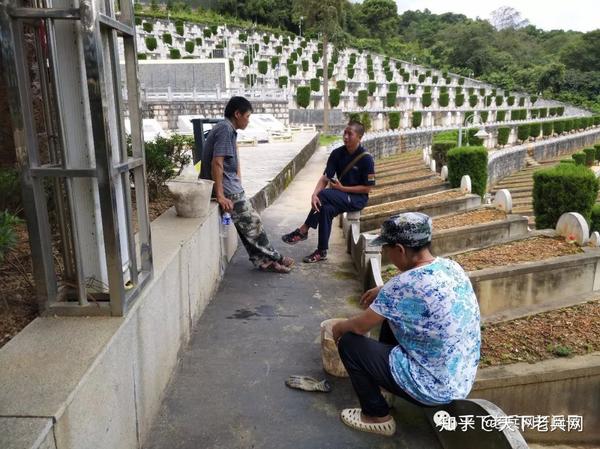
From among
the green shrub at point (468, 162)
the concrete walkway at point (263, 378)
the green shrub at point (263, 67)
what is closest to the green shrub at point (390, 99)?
the green shrub at point (263, 67)

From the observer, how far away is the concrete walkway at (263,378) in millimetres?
2830

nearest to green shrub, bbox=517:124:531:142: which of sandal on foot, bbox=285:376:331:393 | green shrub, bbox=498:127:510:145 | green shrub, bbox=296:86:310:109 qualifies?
green shrub, bbox=498:127:510:145

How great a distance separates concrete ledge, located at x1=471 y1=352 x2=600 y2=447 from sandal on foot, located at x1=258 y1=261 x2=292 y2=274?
7.59ft

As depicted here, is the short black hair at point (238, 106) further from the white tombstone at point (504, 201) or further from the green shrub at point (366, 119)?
the green shrub at point (366, 119)

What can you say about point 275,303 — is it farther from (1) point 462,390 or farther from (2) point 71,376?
(2) point 71,376

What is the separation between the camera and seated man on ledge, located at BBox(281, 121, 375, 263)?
18.5 ft

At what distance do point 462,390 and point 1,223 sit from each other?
2.24 meters

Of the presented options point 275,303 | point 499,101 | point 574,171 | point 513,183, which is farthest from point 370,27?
point 275,303

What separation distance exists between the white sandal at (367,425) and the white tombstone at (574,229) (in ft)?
14.0

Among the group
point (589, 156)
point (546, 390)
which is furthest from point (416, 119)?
point (546, 390)

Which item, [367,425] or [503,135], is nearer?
[367,425]

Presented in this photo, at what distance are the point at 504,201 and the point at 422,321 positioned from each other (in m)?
5.83

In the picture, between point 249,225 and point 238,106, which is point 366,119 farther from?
point 238,106

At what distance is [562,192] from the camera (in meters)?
9.29
